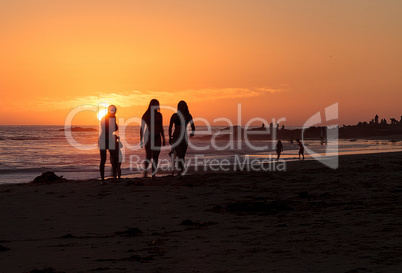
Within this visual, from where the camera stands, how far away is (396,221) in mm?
6211

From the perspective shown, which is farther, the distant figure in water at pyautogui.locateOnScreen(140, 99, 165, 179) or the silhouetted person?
the silhouetted person

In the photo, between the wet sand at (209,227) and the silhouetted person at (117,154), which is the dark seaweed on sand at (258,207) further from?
the silhouetted person at (117,154)

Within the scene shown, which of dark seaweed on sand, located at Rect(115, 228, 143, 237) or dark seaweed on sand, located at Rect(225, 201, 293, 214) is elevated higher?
dark seaweed on sand, located at Rect(225, 201, 293, 214)

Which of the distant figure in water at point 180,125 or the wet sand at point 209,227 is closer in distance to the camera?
the wet sand at point 209,227

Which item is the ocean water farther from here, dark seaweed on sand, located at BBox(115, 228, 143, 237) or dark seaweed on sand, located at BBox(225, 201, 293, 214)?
dark seaweed on sand, located at BBox(115, 228, 143, 237)

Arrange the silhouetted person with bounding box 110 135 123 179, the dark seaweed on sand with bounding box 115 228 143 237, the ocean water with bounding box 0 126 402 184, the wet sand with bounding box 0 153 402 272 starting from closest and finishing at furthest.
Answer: the wet sand with bounding box 0 153 402 272 → the dark seaweed on sand with bounding box 115 228 143 237 → the silhouetted person with bounding box 110 135 123 179 → the ocean water with bounding box 0 126 402 184

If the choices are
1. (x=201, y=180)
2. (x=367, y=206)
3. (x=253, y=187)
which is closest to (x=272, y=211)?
(x=367, y=206)

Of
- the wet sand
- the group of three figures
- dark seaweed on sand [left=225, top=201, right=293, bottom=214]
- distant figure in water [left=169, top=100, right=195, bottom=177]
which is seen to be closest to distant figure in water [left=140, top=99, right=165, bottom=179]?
the group of three figures

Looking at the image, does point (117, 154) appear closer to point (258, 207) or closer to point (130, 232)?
point (258, 207)

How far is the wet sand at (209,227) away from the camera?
15.4 feet

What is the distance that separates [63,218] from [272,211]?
3668mm

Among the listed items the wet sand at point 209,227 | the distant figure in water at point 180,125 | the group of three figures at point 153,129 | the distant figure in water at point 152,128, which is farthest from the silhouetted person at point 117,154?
the wet sand at point 209,227

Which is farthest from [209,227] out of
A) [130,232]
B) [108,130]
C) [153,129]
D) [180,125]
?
[108,130]

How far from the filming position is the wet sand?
471 centimetres
